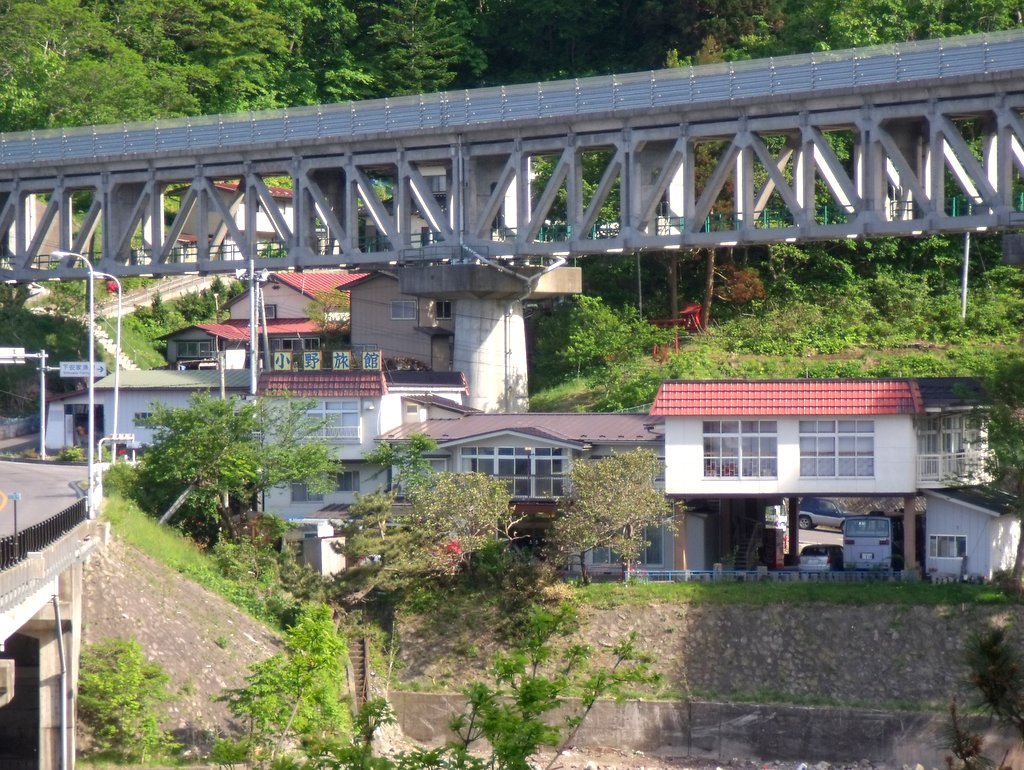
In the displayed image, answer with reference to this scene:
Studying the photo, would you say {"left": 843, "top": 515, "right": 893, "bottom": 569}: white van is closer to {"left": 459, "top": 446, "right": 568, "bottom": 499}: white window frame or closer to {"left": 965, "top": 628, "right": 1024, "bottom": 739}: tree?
{"left": 459, "top": 446, "right": 568, "bottom": 499}: white window frame

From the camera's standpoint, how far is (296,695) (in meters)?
29.3

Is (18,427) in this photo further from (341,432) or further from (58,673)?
(58,673)

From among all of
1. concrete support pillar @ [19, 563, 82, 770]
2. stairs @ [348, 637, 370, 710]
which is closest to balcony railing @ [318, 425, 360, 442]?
stairs @ [348, 637, 370, 710]

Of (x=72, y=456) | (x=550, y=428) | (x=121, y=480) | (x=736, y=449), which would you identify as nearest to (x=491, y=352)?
(x=550, y=428)

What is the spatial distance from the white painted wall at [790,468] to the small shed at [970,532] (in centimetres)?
100

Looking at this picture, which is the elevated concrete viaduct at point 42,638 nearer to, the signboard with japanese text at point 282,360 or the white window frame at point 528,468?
the white window frame at point 528,468

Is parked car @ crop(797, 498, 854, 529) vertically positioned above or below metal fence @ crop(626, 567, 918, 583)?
above

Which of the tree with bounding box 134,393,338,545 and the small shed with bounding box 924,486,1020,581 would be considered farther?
the tree with bounding box 134,393,338,545

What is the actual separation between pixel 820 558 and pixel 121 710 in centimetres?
1787

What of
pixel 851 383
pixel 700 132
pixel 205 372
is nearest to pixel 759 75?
pixel 700 132

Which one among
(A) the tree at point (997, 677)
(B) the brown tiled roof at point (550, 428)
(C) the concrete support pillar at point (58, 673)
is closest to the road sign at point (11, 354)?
(C) the concrete support pillar at point (58, 673)

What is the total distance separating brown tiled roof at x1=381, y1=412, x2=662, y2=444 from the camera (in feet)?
135

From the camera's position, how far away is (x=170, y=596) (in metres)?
34.2

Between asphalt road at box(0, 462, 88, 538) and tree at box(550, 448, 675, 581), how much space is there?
1099cm
